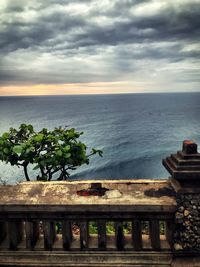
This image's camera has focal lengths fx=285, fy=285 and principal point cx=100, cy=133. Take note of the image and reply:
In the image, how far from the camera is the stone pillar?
429 cm

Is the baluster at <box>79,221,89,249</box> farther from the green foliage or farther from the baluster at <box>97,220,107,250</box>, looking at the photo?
the green foliage

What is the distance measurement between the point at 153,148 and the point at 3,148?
5767cm

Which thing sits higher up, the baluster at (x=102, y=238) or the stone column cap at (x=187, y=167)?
the stone column cap at (x=187, y=167)

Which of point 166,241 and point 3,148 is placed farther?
point 3,148

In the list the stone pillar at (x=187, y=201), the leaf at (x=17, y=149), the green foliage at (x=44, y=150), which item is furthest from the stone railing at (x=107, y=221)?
the green foliage at (x=44, y=150)

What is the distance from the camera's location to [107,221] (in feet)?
15.0

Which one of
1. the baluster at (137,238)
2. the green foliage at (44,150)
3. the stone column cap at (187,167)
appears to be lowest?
the baluster at (137,238)

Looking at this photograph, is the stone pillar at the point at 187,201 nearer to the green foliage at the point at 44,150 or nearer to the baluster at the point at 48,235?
the baluster at the point at 48,235

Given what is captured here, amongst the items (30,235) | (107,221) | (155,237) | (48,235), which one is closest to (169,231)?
(155,237)

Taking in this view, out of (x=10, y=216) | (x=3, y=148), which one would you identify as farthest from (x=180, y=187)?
(x=3, y=148)

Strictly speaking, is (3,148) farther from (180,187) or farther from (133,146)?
(133,146)

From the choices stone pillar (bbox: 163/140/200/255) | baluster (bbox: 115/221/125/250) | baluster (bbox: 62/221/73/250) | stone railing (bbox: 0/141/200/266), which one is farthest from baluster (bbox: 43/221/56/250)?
stone pillar (bbox: 163/140/200/255)

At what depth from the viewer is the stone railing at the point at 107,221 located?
4.36 m

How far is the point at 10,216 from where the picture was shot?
15.0 ft
